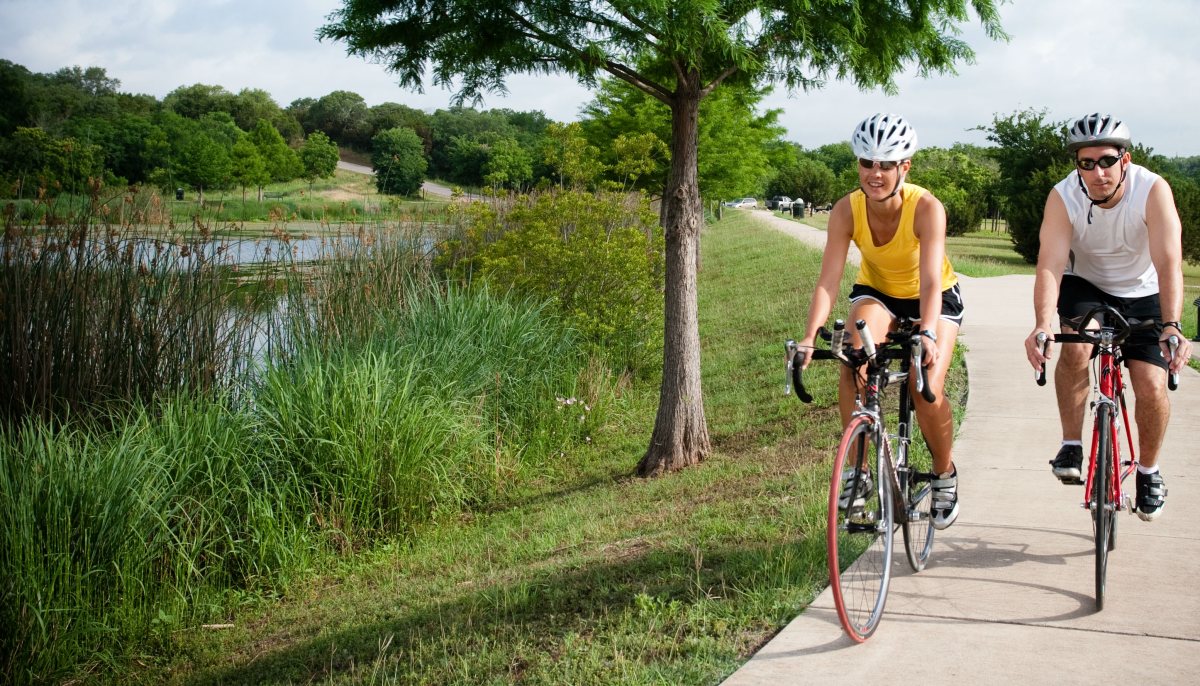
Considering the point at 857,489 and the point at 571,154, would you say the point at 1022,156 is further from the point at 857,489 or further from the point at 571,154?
the point at 857,489

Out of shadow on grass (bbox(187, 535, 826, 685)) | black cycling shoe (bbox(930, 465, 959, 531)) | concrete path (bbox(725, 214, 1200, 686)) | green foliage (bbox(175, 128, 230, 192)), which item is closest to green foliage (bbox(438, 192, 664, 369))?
concrete path (bbox(725, 214, 1200, 686))

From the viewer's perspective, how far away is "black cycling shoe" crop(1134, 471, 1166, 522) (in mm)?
4070

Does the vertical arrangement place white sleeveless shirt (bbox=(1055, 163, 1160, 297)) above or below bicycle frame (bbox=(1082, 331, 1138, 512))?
above

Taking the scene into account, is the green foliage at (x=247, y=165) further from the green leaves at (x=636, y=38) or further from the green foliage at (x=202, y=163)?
the green leaves at (x=636, y=38)

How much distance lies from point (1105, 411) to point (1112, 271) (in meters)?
0.73

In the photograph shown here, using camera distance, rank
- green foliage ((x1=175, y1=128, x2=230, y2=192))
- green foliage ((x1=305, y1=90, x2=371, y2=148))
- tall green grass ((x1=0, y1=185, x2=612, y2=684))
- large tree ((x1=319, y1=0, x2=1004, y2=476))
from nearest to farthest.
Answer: tall green grass ((x1=0, y1=185, x2=612, y2=684)) → large tree ((x1=319, y1=0, x2=1004, y2=476)) → green foliage ((x1=175, y1=128, x2=230, y2=192)) → green foliage ((x1=305, y1=90, x2=371, y2=148))

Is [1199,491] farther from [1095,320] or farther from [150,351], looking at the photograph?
[150,351]

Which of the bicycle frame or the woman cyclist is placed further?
the bicycle frame

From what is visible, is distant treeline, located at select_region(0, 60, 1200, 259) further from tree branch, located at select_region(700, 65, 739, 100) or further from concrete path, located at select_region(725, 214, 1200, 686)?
concrete path, located at select_region(725, 214, 1200, 686)

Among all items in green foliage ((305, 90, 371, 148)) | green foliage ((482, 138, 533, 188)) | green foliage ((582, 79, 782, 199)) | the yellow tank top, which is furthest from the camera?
green foliage ((305, 90, 371, 148))

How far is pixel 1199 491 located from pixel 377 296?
23.6ft

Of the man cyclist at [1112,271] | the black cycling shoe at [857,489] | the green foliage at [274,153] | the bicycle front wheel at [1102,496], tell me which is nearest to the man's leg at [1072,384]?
the man cyclist at [1112,271]

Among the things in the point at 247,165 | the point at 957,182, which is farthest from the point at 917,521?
the point at 247,165

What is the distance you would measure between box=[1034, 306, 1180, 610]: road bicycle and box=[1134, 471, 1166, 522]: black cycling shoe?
0.48 feet
